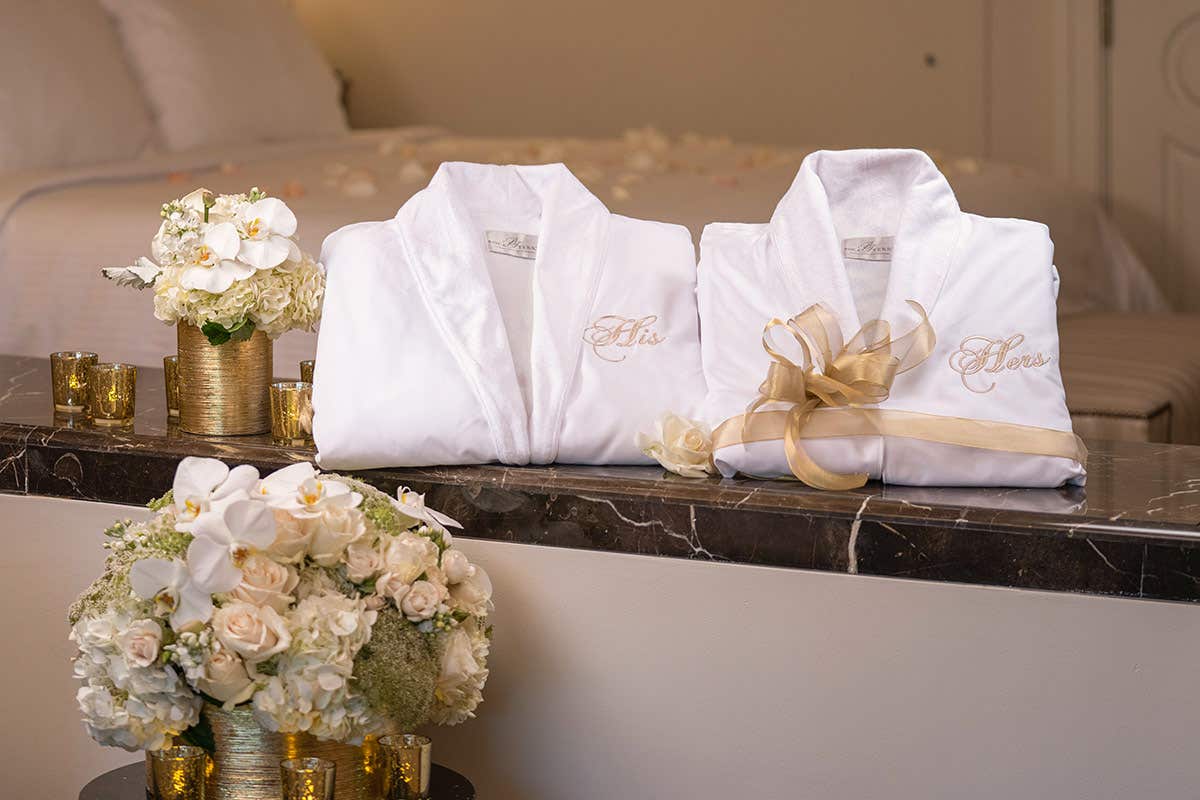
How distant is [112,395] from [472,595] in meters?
0.60

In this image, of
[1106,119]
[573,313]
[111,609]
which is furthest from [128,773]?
[1106,119]

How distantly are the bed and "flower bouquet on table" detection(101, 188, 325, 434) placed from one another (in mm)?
767

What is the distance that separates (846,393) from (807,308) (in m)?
0.10

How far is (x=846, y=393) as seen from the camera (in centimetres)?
145

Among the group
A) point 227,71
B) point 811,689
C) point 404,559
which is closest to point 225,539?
point 404,559

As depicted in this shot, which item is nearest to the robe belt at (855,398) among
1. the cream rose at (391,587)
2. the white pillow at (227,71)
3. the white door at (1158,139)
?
the cream rose at (391,587)

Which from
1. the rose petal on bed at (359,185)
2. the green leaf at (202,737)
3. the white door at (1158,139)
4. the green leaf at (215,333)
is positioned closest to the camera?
the green leaf at (202,737)

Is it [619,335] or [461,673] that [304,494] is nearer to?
[461,673]

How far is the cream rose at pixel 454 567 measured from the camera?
1.38 m

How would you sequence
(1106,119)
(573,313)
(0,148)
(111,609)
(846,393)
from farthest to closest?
(1106,119) → (0,148) → (573,313) → (846,393) → (111,609)

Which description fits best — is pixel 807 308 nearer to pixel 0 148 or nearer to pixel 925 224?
pixel 925 224

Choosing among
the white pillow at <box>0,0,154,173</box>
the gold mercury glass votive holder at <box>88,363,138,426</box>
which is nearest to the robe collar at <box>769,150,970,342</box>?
the gold mercury glass votive holder at <box>88,363,138,426</box>

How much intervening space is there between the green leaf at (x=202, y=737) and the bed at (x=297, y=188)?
1156 mm

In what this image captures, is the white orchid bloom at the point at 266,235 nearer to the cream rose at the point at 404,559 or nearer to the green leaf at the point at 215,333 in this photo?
the green leaf at the point at 215,333
